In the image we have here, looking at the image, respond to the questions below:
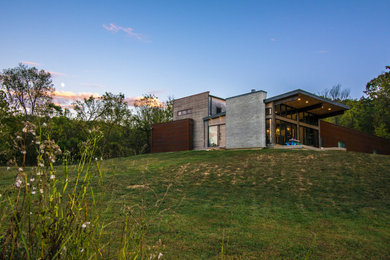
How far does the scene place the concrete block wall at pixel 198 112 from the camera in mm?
26562

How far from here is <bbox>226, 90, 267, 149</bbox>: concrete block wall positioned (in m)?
20.9

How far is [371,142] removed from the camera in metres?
32.9

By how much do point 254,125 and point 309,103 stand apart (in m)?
5.79

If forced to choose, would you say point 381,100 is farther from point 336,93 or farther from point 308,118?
point 336,93

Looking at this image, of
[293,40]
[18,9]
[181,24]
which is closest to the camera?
[18,9]

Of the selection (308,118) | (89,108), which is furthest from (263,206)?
(89,108)

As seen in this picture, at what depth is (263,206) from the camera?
7852 millimetres

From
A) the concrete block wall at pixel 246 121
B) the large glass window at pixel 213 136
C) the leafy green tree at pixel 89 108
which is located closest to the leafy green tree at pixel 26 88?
the leafy green tree at pixel 89 108

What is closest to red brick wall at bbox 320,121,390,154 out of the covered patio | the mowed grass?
the covered patio

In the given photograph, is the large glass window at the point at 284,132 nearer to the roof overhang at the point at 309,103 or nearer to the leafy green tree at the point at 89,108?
the roof overhang at the point at 309,103

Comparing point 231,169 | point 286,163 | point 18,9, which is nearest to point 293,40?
point 286,163

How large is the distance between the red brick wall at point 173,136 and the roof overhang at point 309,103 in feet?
30.1

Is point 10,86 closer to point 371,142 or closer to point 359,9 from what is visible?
point 359,9

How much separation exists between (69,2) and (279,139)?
685 inches
